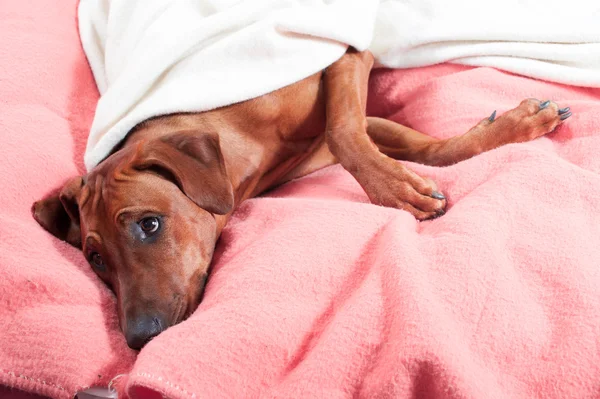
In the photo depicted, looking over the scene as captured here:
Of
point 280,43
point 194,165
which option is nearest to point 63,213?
point 194,165

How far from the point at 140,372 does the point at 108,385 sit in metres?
0.19

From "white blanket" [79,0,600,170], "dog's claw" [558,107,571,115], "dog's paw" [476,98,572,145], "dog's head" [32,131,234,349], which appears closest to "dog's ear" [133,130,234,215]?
"dog's head" [32,131,234,349]

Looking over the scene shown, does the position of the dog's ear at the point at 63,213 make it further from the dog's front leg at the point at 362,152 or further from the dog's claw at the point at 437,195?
the dog's claw at the point at 437,195

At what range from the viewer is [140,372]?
102 centimetres

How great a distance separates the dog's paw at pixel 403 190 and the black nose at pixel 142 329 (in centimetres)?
73

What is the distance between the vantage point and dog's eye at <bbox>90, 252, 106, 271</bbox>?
1603 mm

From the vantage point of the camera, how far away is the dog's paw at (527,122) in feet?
6.00

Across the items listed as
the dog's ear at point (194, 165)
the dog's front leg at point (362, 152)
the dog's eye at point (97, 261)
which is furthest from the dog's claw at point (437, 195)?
the dog's eye at point (97, 261)

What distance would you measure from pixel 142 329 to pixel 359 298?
0.52 metres

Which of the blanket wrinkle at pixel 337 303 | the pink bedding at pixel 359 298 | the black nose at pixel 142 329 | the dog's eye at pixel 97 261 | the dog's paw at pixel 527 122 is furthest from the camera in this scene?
the dog's paw at pixel 527 122

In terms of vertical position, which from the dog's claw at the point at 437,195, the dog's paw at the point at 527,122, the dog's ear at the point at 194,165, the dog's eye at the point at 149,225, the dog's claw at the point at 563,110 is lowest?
the dog's eye at the point at 149,225

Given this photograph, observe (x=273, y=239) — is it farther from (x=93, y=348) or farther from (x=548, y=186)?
(x=548, y=186)

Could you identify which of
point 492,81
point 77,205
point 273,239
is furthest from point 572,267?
point 77,205

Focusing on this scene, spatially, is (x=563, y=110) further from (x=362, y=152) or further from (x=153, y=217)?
(x=153, y=217)
